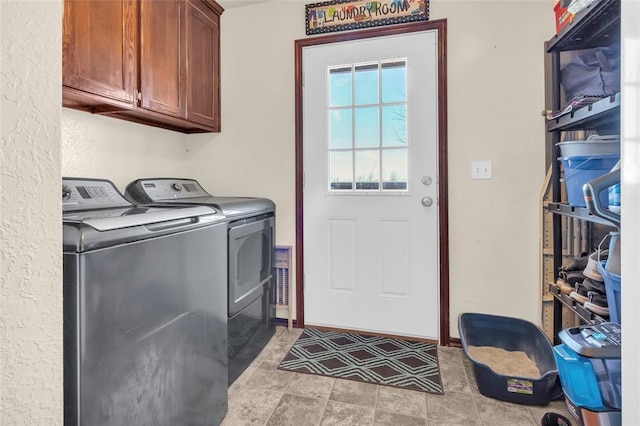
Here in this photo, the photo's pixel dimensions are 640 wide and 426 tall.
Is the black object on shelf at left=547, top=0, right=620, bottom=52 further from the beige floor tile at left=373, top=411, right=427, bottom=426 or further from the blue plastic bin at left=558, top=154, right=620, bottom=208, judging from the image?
the beige floor tile at left=373, top=411, right=427, bottom=426

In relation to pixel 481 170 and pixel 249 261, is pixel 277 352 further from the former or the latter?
pixel 481 170

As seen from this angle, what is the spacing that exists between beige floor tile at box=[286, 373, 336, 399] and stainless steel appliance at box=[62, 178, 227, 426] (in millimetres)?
377

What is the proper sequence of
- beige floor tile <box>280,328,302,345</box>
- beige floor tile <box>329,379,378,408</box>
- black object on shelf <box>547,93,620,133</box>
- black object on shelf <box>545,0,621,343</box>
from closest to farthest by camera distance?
1. black object on shelf <box>547,93,620,133</box>
2. black object on shelf <box>545,0,621,343</box>
3. beige floor tile <box>329,379,378,408</box>
4. beige floor tile <box>280,328,302,345</box>

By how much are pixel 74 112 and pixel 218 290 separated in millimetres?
1212

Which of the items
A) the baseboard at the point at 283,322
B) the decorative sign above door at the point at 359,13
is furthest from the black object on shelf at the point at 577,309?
the decorative sign above door at the point at 359,13

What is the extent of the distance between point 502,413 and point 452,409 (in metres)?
0.21

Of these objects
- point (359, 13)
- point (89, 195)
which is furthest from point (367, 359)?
point (359, 13)

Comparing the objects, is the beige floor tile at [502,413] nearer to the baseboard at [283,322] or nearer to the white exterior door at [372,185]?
the white exterior door at [372,185]

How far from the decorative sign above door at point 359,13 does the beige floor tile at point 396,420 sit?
7.24ft

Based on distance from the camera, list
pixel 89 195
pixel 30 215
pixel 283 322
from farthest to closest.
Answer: pixel 283 322 → pixel 89 195 → pixel 30 215

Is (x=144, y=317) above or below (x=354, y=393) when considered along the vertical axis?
above

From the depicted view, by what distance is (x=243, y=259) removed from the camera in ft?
6.32

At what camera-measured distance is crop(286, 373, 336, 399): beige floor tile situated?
1700 mm

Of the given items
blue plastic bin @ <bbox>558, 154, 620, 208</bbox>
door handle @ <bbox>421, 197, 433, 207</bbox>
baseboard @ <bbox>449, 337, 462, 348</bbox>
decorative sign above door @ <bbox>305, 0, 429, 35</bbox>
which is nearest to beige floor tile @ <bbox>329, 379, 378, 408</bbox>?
baseboard @ <bbox>449, 337, 462, 348</bbox>
